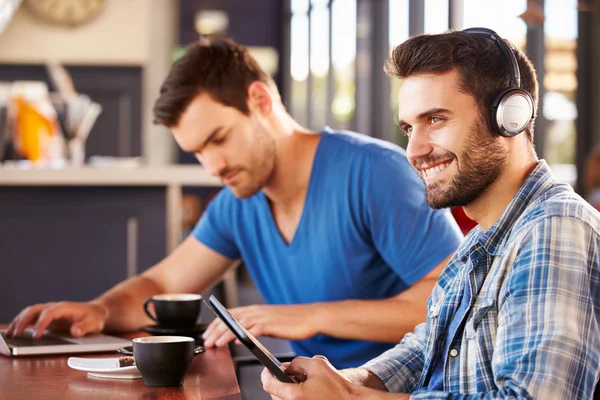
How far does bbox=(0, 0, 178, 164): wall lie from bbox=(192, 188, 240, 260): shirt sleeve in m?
4.08

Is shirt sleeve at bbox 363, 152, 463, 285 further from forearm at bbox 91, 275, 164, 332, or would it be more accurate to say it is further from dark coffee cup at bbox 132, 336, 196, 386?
dark coffee cup at bbox 132, 336, 196, 386

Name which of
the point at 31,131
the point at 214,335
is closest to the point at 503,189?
the point at 214,335

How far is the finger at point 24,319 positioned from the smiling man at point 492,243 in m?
0.69

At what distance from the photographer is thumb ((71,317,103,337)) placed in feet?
5.40

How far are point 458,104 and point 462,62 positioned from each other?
0.06m

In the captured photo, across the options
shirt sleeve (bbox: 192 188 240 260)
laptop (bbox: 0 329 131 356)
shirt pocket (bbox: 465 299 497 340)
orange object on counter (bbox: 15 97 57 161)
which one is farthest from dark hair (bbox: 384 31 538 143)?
orange object on counter (bbox: 15 97 57 161)

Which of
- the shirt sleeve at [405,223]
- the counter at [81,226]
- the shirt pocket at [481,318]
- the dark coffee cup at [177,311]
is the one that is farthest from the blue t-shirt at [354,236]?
the counter at [81,226]

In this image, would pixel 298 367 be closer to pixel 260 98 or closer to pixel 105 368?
pixel 105 368

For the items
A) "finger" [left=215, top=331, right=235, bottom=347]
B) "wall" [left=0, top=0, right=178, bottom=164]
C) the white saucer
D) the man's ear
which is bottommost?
"finger" [left=215, top=331, right=235, bottom=347]

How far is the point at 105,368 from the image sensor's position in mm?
1278

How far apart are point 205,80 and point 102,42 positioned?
15.5 ft

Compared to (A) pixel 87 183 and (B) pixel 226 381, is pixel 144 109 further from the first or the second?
(B) pixel 226 381

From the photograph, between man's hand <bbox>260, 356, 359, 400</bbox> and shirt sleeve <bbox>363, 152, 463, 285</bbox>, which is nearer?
man's hand <bbox>260, 356, 359, 400</bbox>

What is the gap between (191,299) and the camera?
1642 mm
